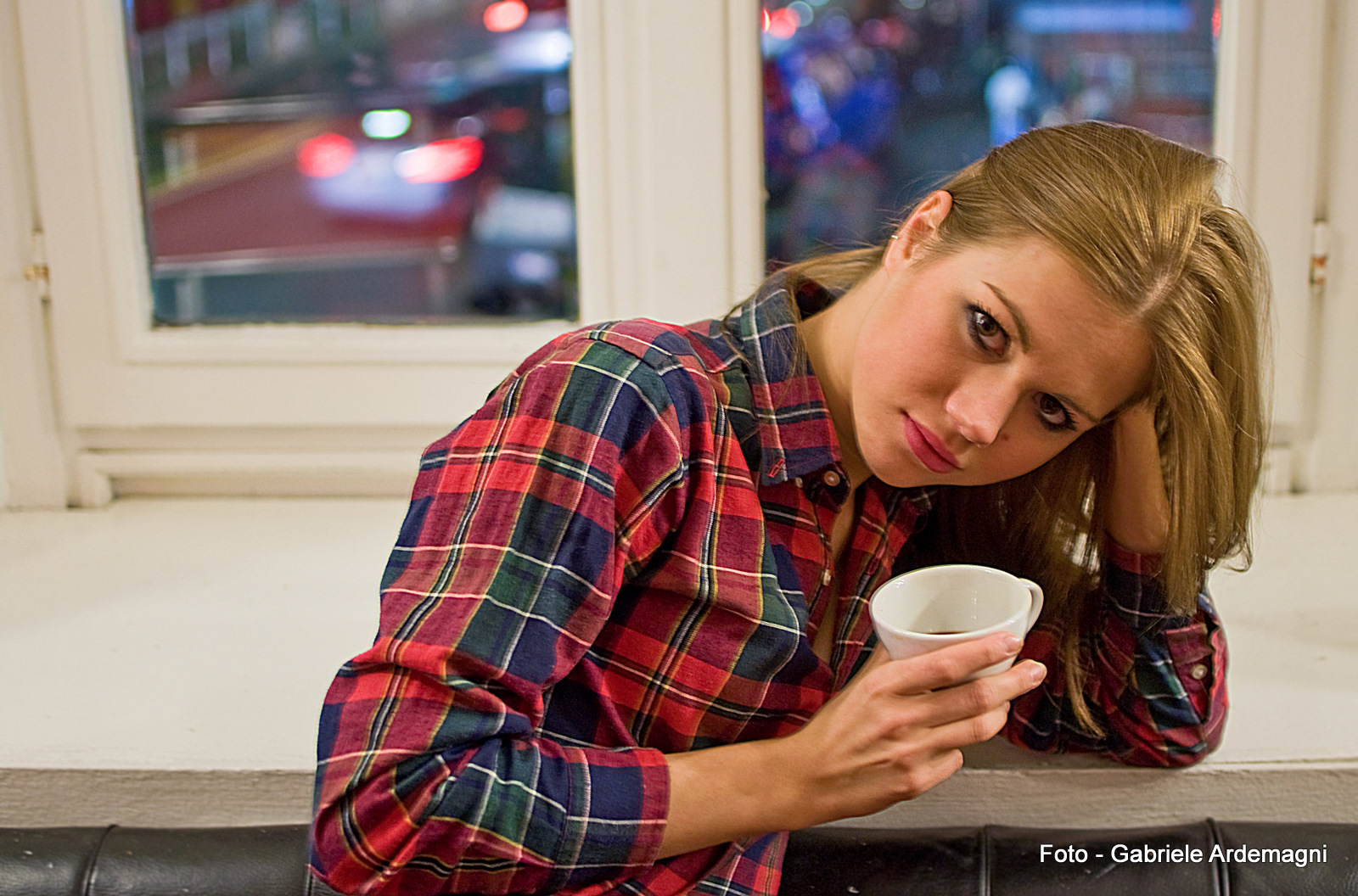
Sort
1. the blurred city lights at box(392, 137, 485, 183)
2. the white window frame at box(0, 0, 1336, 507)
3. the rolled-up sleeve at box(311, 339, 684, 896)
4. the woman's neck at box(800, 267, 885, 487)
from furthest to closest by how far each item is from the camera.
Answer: the blurred city lights at box(392, 137, 485, 183) < the white window frame at box(0, 0, 1336, 507) < the woman's neck at box(800, 267, 885, 487) < the rolled-up sleeve at box(311, 339, 684, 896)

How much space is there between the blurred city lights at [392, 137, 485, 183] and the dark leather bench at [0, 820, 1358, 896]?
1.06m

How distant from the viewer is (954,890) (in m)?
1.00

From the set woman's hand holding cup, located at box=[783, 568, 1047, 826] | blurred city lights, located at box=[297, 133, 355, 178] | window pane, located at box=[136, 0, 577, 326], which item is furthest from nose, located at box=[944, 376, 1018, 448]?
blurred city lights, located at box=[297, 133, 355, 178]

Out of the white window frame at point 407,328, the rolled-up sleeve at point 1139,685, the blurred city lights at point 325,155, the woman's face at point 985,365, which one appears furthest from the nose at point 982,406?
the blurred city lights at point 325,155

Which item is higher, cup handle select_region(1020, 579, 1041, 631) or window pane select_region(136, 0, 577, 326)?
window pane select_region(136, 0, 577, 326)

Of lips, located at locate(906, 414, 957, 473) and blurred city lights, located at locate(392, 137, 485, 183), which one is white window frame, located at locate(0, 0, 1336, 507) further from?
lips, located at locate(906, 414, 957, 473)

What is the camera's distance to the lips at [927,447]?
0.85 metres

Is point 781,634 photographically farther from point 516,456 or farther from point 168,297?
point 168,297

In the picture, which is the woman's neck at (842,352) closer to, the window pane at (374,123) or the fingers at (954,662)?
the fingers at (954,662)

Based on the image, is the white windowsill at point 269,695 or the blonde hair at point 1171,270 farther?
the white windowsill at point 269,695

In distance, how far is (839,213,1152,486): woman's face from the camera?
808 millimetres

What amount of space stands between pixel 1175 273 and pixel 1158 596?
36 centimetres

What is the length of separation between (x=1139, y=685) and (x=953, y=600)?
0.31 m

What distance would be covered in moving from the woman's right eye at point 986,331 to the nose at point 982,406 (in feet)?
0.07
